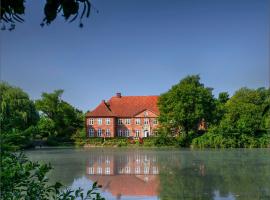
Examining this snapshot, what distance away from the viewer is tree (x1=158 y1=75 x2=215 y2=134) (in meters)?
44.3

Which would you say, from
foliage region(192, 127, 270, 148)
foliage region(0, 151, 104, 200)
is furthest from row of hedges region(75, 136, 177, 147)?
foliage region(0, 151, 104, 200)

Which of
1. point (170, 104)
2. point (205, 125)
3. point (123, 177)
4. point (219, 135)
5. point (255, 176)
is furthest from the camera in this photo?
point (205, 125)

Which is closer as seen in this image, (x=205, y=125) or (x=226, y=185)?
(x=226, y=185)

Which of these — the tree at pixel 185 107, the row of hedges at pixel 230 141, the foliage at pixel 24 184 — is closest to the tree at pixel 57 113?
the tree at pixel 185 107

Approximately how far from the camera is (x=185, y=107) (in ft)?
146

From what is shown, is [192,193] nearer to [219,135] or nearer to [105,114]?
[219,135]

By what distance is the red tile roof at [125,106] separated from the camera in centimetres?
5491

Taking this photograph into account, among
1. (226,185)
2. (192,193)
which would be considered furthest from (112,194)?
(226,185)

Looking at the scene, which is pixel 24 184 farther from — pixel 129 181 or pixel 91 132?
pixel 91 132

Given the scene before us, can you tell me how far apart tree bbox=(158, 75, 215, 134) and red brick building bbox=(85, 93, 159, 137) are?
27.6ft

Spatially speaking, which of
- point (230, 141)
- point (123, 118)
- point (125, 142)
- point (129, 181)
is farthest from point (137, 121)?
point (129, 181)

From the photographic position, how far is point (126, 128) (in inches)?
2191

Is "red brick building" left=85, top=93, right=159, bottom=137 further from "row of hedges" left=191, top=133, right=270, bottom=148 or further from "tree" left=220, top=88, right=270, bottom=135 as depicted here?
"row of hedges" left=191, top=133, right=270, bottom=148

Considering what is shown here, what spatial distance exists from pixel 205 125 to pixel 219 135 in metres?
8.17
